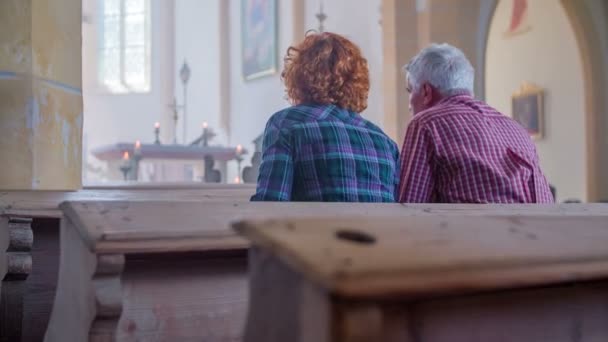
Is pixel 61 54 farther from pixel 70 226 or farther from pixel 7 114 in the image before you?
pixel 70 226

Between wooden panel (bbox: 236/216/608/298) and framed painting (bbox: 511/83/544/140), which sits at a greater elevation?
framed painting (bbox: 511/83/544/140)

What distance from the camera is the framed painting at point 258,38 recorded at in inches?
423

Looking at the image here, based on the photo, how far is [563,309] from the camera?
91 centimetres

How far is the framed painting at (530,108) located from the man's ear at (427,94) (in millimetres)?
5913

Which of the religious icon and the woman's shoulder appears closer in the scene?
the woman's shoulder

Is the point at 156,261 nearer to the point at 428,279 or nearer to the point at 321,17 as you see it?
the point at 428,279

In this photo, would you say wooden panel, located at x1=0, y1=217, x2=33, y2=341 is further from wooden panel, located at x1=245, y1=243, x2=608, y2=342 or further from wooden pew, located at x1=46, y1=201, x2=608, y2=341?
wooden panel, located at x1=245, y1=243, x2=608, y2=342

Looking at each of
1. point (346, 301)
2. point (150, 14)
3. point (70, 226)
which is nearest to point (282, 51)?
point (150, 14)

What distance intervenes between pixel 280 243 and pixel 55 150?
8.03ft

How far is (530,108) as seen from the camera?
8203 millimetres

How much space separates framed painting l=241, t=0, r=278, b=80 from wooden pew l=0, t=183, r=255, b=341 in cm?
873

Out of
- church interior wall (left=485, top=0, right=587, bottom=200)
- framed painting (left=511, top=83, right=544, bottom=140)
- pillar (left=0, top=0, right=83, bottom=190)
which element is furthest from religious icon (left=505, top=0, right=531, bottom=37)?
pillar (left=0, top=0, right=83, bottom=190)

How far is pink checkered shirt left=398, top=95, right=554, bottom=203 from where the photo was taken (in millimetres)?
2250

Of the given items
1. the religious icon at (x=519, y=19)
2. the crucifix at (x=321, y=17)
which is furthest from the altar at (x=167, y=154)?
the religious icon at (x=519, y=19)
